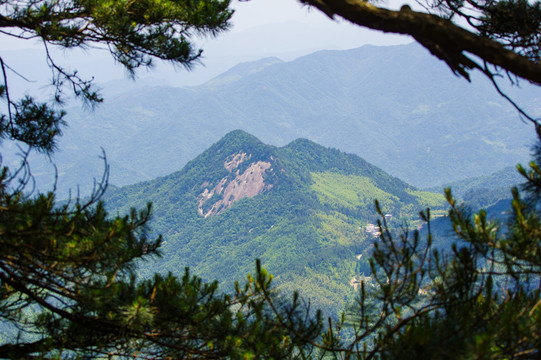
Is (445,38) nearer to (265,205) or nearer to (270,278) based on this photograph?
(270,278)

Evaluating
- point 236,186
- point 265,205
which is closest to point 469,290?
point 265,205

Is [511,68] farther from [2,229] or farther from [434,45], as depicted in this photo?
[2,229]

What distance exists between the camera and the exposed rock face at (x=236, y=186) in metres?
114

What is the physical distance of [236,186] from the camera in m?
116

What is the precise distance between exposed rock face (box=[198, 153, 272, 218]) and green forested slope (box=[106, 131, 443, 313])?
24cm

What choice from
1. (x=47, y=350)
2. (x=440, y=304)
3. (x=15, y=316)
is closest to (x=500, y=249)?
(x=440, y=304)

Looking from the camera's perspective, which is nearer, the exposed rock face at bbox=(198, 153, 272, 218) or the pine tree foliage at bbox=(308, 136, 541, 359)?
the pine tree foliage at bbox=(308, 136, 541, 359)

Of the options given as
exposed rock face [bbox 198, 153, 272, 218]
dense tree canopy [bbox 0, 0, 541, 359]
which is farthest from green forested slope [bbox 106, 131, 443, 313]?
dense tree canopy [bbox 0, 0, 541, 359]

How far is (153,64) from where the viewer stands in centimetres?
543

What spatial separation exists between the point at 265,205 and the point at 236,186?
10022 mm

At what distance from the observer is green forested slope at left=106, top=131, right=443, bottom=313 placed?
98625 millimetres

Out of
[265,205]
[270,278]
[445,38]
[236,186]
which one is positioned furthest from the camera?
[236,186]

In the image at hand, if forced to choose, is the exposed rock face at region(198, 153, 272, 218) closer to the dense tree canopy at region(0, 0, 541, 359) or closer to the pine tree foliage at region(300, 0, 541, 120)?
the dense tree canopy at region(0, 0, 541, 359)

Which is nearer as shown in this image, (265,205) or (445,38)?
(445,38)
